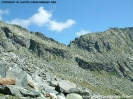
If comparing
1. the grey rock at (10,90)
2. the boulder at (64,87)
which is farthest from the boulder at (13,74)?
the boulder at (64,87)

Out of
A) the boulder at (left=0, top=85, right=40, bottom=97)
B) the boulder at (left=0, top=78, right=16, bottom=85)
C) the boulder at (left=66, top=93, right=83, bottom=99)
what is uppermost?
the boulder at (left=0, top=78, right=16, bottom=85)

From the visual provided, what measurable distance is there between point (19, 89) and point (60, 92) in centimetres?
717

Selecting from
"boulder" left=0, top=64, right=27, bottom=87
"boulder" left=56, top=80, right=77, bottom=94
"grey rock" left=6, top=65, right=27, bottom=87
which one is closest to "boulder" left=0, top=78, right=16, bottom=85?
"boulder" left=0, top=64, right=27, bottom=87

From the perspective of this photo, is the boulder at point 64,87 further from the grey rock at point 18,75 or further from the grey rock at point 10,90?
the grey rock at point 10,90

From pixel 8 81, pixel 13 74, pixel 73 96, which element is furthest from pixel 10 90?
pixel 73 96

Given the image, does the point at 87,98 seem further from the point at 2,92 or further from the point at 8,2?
the point at 8,2

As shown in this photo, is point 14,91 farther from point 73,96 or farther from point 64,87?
point 64,87

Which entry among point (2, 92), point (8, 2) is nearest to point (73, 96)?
point (2, 92)

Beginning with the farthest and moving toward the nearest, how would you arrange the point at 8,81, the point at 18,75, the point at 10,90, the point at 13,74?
1. the point at 13,74
2. the point at 18,75
3. the point at 8,81
4. the point at 10,90

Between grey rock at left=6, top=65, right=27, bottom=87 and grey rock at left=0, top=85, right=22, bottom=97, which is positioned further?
grey rock at left=6, top=65, right=27, bottom=87

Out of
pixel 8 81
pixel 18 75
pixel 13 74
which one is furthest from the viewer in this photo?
pixel 13 74

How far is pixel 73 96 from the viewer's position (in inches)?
1019

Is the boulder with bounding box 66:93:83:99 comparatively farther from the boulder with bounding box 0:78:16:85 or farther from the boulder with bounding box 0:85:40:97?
the boulder with bounding box 0:78:16:85

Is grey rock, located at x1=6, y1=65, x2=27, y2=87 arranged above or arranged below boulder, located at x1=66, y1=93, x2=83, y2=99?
above
